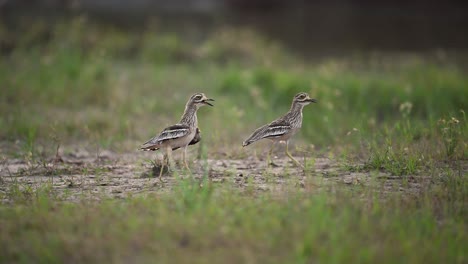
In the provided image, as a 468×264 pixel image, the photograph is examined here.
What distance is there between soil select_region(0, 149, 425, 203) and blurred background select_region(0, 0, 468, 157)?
72 centimetres

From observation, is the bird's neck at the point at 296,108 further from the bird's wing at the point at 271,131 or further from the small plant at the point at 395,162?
the small plant at the point at 395,162

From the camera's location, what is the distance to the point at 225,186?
7426 millimetres

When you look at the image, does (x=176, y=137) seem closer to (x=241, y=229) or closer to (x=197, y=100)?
(x=197, y=100)

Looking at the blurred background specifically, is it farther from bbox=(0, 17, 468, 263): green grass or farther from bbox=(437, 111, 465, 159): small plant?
bbox=(437, 111, 465, 159): small plant

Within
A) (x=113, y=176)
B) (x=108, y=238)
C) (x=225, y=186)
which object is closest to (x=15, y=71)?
(x=113, y=176)

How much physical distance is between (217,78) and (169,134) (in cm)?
695

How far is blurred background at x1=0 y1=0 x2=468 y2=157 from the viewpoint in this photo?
1142cm

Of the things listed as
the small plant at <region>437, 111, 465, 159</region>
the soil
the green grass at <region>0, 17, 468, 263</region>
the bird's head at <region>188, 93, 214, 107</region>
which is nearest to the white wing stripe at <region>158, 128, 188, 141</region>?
the soil

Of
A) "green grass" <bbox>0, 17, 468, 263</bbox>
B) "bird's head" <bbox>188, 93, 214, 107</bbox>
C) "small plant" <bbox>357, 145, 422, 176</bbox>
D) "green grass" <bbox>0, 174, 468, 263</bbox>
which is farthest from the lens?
"bird's head" <bbox>188, 93, 214, 107</bbox>

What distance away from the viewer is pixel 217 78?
1496 cm

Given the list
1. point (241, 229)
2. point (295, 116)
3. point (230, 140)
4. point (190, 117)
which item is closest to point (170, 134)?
point (190, 117)

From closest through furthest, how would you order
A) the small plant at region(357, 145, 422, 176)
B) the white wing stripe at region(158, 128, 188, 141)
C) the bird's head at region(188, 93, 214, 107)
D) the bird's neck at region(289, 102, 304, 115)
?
the small plant at region(357, 145, 422, 176) < the white wing stripe at region(158, 128, 188, 141) < the bird's head at region(188, 93, 214, 107) < the bird's neck at region(289, 102, 304, 115)

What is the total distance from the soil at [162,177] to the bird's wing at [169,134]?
306mm

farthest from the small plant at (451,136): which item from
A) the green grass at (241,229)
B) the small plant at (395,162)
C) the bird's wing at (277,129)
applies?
the bird's wing at (277,129)
